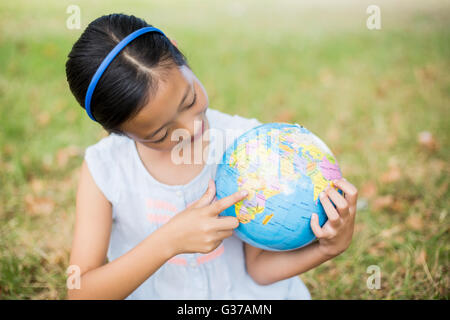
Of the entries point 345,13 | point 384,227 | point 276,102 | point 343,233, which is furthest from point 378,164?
point 345,13

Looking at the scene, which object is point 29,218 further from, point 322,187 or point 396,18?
point 396,18

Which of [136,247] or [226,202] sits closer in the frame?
[226,202]

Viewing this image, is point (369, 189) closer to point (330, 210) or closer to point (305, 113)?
point (305, 113)

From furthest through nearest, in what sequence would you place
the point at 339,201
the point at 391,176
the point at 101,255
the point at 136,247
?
the point at 391,176 → the point at 101,255 → the point at 136,247 → the point at 339,201

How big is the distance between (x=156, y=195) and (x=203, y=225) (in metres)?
0.49

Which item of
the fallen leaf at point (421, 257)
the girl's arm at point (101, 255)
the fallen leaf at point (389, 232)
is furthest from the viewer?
the fallen leaf at point (389, 232)

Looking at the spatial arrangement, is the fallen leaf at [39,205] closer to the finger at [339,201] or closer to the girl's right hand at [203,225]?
the girl's right hand at [203,225]

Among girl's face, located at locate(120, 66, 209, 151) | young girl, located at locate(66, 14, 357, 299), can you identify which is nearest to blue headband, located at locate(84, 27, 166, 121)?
young girl, located at locate(66, 14, 357, 299)

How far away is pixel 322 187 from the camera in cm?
163

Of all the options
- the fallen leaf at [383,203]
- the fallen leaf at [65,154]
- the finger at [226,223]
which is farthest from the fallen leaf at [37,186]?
the fallen leaf at [383,203]

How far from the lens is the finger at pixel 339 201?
1582 millimetres

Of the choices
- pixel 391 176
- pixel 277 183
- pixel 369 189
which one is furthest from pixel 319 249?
pixel 391 176

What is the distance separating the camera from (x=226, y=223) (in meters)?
1.61

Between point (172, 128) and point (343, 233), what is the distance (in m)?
0.87
